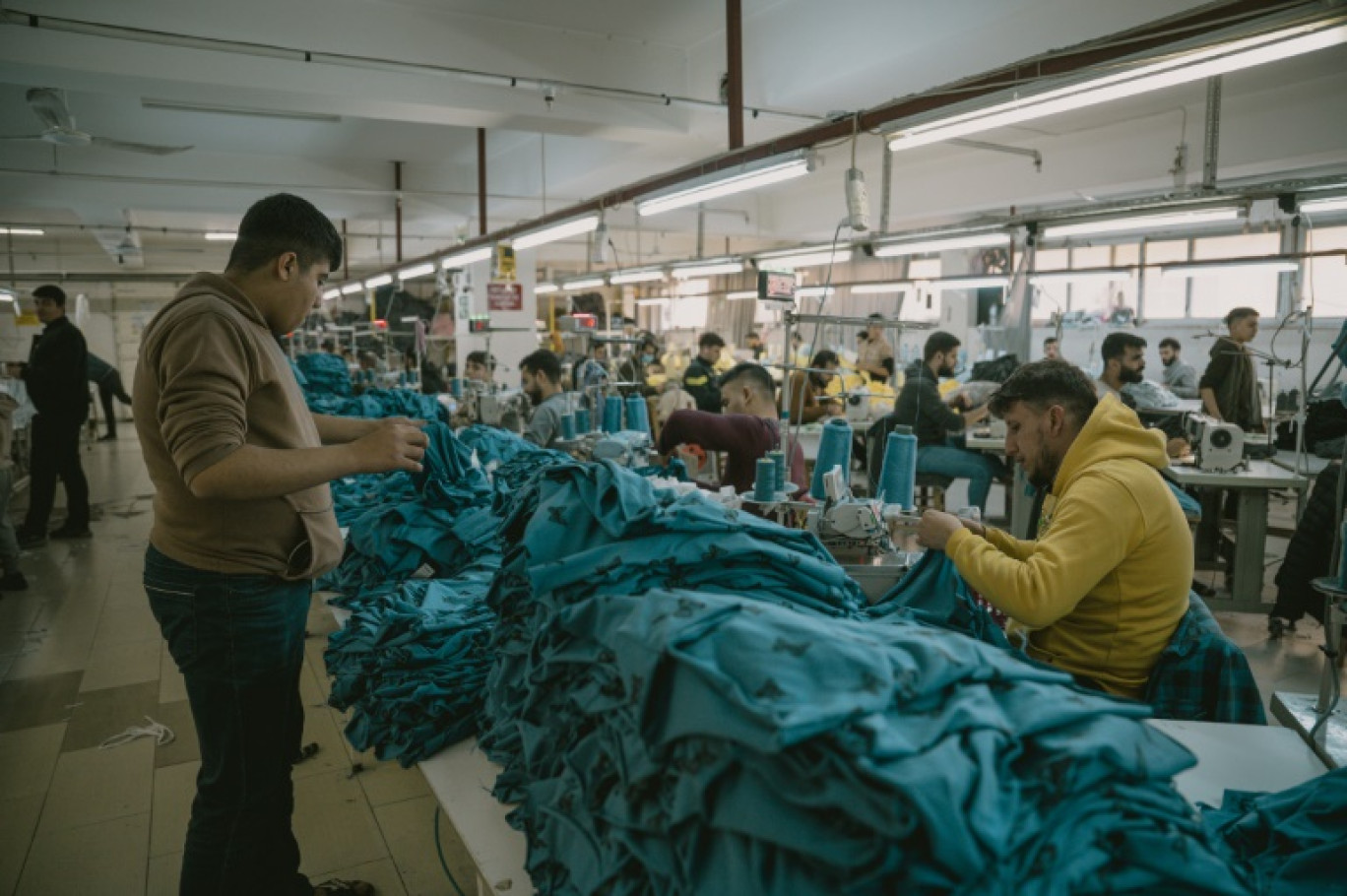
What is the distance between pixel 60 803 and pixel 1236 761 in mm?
3314

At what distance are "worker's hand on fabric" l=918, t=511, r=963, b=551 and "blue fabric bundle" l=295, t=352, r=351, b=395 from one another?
5715mm

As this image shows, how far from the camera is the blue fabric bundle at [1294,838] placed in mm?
952

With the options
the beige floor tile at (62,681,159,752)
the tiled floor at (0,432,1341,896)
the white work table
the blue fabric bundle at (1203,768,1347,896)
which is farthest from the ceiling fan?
the white work table

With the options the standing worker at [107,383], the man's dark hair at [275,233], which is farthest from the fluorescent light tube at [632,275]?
the man's dark hair at [275,233]

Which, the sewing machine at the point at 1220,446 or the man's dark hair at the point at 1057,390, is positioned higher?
the man's dark hair at the point at 1057,390

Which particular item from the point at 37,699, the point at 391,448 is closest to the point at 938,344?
the point at 391,448

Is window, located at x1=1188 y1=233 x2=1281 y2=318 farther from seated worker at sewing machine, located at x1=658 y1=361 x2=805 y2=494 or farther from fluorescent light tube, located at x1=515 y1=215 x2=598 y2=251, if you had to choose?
seated worker at sewing machine, located at x1=658 y1=361 x2=805 y2=494

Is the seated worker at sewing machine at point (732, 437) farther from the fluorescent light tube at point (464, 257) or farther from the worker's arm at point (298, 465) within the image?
the fluorescent light tube at point (464, 257)

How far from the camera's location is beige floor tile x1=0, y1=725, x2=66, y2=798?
9.00 feet

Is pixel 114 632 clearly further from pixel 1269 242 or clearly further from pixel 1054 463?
pixel 1269 242

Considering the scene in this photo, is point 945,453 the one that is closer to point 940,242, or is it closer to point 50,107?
point 940,242

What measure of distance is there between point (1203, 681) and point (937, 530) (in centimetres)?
66

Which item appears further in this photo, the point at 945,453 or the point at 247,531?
the point at 945,453

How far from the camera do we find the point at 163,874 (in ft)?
7.61
